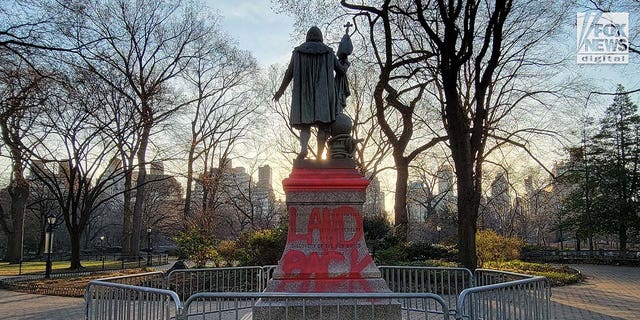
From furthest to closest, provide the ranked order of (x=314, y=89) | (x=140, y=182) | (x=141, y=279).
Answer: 1. (x=140, y=182)
2. (x=314, y=89)
3. (x=141, y=279)

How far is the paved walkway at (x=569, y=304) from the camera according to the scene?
466 inches

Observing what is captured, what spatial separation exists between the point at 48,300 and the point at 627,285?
1993cm

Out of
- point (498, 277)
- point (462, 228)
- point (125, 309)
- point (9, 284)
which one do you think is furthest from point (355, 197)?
point (9, 284)

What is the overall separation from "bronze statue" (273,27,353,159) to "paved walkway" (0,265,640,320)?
22.6 ft

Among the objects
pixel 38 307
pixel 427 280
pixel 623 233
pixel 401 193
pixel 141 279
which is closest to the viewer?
pixel 141 279

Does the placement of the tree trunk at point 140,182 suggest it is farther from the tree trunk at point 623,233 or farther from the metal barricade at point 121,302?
the tree trunk at point 623,233

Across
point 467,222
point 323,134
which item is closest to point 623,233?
point 467,222

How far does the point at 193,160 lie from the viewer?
112 ft

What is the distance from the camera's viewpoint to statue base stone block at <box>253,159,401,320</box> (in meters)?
7.70

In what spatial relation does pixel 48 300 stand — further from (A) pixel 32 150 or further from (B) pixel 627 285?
(B) pixel 627 285

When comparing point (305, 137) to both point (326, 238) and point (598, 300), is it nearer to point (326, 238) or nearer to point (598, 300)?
point (326, 238)

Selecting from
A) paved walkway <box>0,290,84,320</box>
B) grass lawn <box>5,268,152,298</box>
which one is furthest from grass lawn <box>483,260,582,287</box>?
grass lawn <box>5,268,152,298</box>

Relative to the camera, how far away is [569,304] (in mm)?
13734

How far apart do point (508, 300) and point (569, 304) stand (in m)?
8.61
